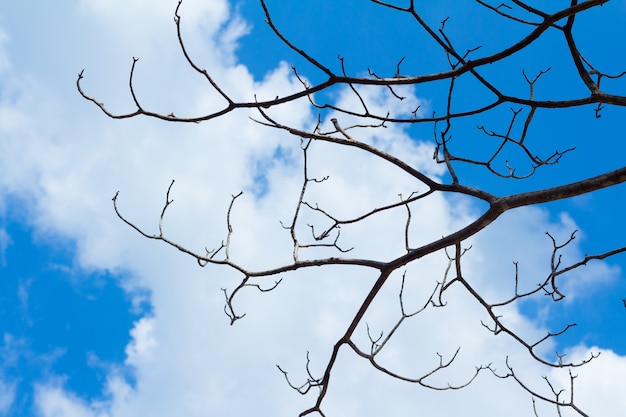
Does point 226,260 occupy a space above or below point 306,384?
above

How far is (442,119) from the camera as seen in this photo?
10.7 feet

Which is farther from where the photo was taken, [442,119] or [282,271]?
[282,271]

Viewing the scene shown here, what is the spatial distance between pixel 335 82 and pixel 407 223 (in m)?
1.12

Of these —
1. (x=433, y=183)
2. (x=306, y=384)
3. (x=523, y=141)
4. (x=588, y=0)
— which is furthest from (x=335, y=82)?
(x=306, y=384)

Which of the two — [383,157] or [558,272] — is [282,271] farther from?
[558,272]

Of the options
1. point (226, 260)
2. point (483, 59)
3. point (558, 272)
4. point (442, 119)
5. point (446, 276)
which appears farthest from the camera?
point (446, 276)

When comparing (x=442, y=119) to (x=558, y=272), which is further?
(x=558, y=272)

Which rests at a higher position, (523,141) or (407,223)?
(523,141)

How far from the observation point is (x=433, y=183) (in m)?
3.38

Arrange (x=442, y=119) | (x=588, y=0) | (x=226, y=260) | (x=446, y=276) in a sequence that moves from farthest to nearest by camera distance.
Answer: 1. (x=446, y=276)
2. (x=226, y=260)
3. (x=442, y=119)
4. (x=588, y=0)

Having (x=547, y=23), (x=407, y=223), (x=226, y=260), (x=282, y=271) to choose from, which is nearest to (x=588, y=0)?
(x=547, y=23)

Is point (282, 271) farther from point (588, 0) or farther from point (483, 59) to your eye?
point (588, 0)

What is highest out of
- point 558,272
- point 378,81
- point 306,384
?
point 378,81

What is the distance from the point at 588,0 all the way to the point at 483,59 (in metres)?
0.45
